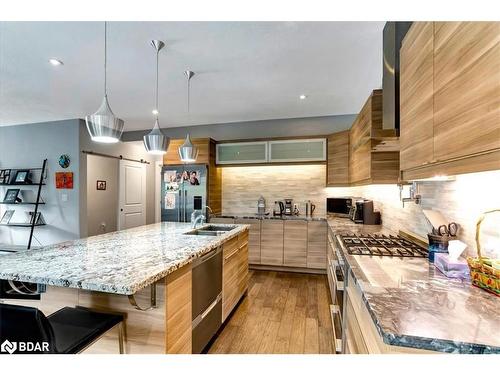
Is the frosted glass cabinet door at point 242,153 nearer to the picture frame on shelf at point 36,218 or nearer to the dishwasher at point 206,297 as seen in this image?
the dishwasher at point 206,297

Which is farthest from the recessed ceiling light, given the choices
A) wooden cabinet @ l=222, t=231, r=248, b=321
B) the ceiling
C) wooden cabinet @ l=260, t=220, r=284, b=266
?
wooden cabinet @ l=260, t=220, r=284, b=266

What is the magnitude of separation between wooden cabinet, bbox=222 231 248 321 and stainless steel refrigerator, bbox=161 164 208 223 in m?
1.60

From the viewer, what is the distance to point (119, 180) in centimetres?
538

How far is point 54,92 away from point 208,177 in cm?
247

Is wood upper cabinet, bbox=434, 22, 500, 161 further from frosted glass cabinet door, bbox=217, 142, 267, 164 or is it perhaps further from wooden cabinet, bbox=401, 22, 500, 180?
frosted glass cabinet door, bbox=217, 142, 267, 164

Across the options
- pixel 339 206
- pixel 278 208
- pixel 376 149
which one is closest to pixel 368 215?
pixel 339 206

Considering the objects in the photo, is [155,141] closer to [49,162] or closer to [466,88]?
[466,88]

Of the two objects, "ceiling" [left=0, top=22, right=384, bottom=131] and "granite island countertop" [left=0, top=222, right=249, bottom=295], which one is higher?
"ceiling" [left=0, top=22, right=384, bottom=131]

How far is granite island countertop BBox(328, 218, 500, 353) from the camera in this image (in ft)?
2.18

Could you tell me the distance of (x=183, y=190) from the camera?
4285 mm

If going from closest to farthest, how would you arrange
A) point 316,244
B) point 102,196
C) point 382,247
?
point 382,247, point 316,244, point 102,196

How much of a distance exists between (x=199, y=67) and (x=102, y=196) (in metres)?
3.90

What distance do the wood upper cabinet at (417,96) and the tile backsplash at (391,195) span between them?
12.6 inches

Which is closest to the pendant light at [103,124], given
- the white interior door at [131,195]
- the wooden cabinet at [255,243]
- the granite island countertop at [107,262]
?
the granite island countertop at [107,262]
